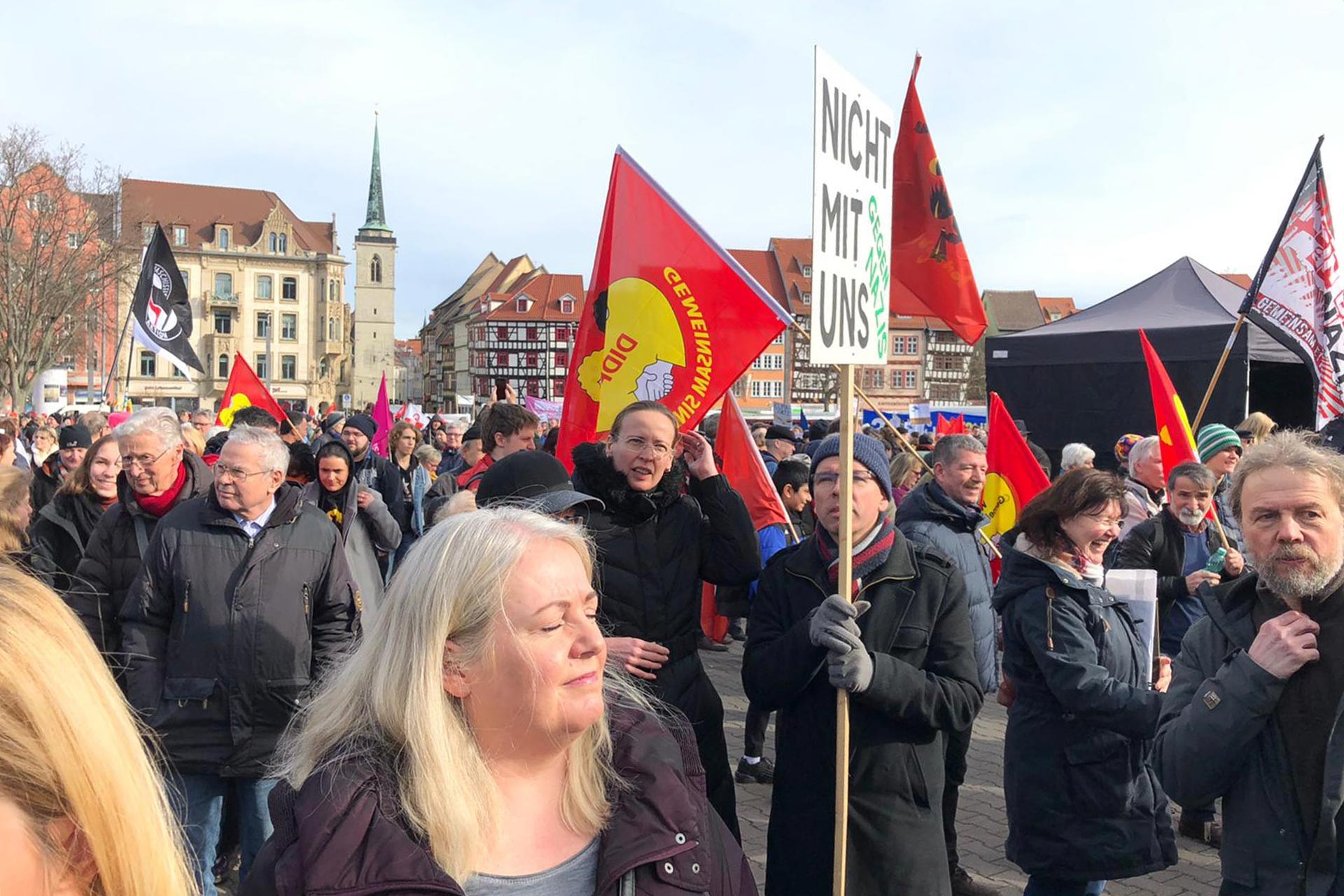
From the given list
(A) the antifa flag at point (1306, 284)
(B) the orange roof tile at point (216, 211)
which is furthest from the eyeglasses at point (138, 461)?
(B) the orange roof tile at point (216, 211)

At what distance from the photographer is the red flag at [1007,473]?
22.6 ft

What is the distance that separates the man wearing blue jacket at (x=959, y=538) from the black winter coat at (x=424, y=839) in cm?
302

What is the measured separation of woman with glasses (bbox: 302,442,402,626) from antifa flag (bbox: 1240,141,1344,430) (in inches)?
240

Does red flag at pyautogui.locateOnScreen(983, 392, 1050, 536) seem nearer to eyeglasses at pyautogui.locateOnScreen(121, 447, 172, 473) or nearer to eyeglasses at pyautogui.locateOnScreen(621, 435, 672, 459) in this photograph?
eyeglasses at pyautogui.locateOnScreen(621, 435, 672, 459)

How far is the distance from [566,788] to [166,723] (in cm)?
241

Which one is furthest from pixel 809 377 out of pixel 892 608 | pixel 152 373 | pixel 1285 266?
pixel 892 608

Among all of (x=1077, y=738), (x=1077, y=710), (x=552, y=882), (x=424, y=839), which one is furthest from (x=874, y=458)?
(x=424, y=839)

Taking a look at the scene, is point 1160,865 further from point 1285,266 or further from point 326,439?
point 1285,266

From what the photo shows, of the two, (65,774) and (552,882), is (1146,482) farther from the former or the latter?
(65,774)

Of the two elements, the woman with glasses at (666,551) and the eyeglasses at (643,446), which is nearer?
the woman with glasses at (666,551)

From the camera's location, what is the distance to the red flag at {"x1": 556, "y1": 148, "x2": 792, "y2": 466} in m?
4.79

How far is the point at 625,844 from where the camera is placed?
178 cm

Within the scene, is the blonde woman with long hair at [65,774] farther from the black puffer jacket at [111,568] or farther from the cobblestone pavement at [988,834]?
the cobblestone pavement at [988,834]

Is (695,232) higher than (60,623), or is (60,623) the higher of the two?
(695,232)
